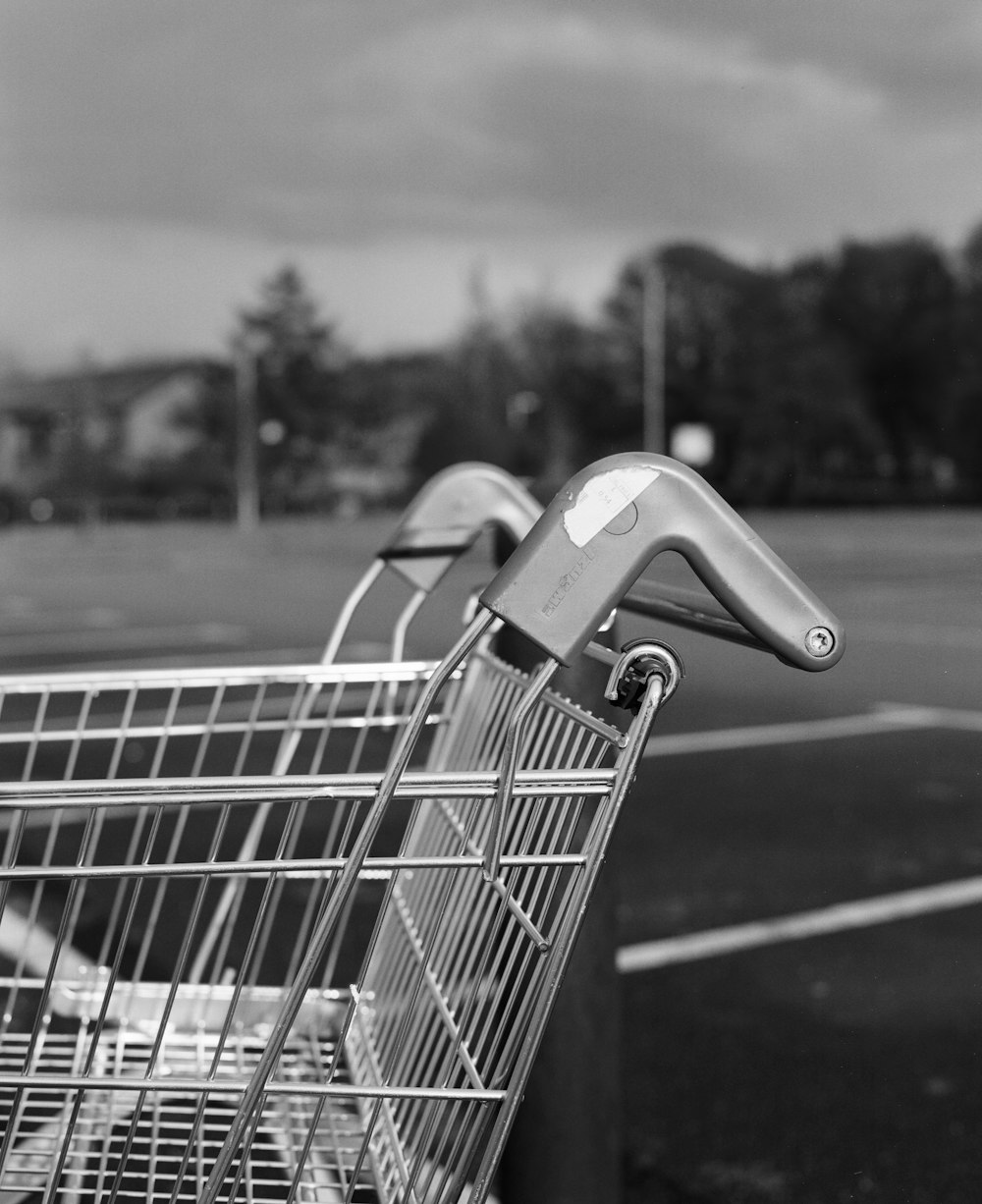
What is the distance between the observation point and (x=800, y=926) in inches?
164

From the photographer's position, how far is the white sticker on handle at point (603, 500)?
112 centimetres

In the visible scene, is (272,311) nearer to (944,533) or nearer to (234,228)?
(234,228)

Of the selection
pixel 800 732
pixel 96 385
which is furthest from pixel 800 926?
pixel 96 385

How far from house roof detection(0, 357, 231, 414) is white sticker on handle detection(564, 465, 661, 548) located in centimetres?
5894

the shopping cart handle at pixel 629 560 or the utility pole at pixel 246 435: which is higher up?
the shopping cart handle at pixel 629 560

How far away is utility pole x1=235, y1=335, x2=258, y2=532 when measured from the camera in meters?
48.9

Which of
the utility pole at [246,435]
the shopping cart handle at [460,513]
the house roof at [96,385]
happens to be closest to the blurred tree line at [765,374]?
the shopping cart handle at [460,513]

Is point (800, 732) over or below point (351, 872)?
below

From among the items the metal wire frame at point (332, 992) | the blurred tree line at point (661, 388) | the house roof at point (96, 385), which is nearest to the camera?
the metal wire frame at point (332, 992)

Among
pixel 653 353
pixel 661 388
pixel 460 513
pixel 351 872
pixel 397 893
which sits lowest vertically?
pixel 661 388

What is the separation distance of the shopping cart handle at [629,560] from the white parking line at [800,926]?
9.08 feet

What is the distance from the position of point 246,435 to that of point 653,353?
27254mm

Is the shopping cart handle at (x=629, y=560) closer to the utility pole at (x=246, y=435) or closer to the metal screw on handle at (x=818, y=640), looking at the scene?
the metal screw on handle at (x=818, y=640)

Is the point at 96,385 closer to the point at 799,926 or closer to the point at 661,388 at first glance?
the point at 661,388
